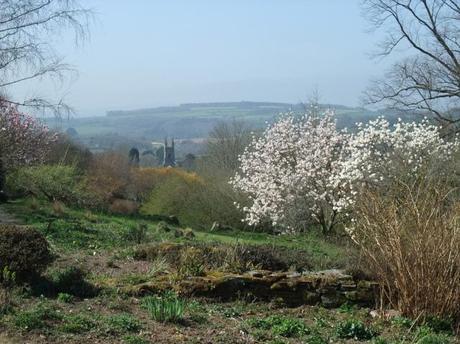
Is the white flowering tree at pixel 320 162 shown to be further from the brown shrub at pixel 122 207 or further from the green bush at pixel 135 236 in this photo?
the green bush at pixel 135 236

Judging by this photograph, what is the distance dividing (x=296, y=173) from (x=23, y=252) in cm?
1851

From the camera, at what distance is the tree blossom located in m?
23.4

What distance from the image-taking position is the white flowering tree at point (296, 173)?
81.8 ft

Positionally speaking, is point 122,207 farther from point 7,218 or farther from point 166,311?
point 166,311

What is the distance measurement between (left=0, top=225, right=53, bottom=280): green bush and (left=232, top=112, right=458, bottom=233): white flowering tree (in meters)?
12.7

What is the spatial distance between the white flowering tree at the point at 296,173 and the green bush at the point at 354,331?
15.9 metres

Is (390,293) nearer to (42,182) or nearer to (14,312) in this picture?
(14,312)

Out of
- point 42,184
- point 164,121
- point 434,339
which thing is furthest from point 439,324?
point 164,121

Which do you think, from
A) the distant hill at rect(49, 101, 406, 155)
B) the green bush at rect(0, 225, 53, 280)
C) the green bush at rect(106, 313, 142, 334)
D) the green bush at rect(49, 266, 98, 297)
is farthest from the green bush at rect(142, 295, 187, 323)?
the distant hill at rect(49, 101, 406, 155)

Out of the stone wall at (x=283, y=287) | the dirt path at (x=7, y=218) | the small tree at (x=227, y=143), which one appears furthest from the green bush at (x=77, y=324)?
the small tree at (x=227, y=143)

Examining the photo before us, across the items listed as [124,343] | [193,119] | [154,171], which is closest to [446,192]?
[124,343]

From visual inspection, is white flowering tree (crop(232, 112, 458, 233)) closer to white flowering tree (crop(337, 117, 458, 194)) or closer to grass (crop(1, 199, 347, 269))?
white flowering tree (crop(337, 117, 458, 194))

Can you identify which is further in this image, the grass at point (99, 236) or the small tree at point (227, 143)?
the small tree at point (227, 143)

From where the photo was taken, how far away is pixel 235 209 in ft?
101
